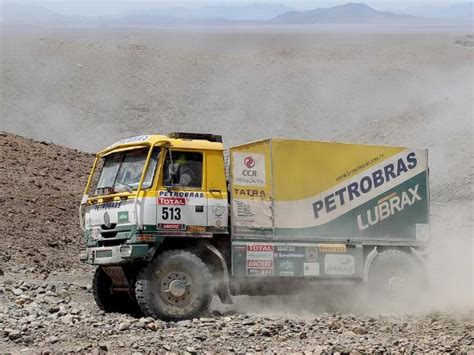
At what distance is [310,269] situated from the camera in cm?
1429

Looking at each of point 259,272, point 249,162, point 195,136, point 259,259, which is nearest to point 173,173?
point 195,136

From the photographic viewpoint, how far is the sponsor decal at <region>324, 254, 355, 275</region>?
1447cm

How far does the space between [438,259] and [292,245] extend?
5329 millimetres

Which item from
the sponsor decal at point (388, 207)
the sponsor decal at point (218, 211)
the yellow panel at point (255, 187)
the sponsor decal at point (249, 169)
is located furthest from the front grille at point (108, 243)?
the sponsor decal at point (388, 207)

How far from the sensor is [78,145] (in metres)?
39.3

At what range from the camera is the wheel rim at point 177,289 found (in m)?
13.1

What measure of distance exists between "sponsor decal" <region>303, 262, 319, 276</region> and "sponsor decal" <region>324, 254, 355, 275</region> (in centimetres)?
17

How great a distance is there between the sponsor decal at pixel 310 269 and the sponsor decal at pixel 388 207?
123 centimetres

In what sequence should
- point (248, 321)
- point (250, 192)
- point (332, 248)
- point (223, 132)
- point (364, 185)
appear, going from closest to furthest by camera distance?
point (248, 321), point (250, 192), point (332, 248), point (364, 185), point (223, 132)

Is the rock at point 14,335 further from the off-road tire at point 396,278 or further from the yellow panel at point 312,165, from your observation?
the off-road tire at point 396,278

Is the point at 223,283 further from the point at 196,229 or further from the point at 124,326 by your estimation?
the point at 124,326

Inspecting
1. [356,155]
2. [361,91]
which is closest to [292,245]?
[356,155]

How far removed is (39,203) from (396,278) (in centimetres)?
1024

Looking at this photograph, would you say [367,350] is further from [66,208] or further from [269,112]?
[269,112]
